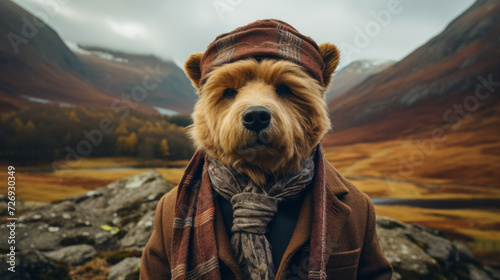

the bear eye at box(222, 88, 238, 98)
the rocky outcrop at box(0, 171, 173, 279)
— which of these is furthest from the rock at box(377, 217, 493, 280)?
the rocky outcrop at box(0, 171, 173, 279)

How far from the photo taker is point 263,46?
1.83 m

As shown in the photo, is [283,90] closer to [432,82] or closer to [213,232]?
[213,232]

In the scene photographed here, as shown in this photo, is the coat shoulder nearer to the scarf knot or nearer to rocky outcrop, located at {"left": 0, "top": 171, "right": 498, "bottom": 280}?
the scarf knot

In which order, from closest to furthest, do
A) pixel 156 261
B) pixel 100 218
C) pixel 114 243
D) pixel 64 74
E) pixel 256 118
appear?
pixel 256 118
pixel 156 261
pixel 114 243
pixel 100 218
pixel 64 74

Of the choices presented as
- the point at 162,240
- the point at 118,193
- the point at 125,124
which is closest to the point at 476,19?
the point at 162,240

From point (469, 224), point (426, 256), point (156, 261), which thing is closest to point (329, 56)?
point (156, 261)

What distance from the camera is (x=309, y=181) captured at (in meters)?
1.83

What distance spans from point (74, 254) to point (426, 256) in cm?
434

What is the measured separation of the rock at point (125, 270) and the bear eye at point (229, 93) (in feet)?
8.03

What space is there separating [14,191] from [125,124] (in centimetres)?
172

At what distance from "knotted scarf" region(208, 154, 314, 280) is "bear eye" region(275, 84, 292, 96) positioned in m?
0.52

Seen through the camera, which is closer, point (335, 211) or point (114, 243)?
point (335, 211)

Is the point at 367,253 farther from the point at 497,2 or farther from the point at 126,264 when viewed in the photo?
the point at 497,2

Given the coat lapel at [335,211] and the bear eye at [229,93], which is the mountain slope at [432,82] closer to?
the coat lapel at [335,211]
